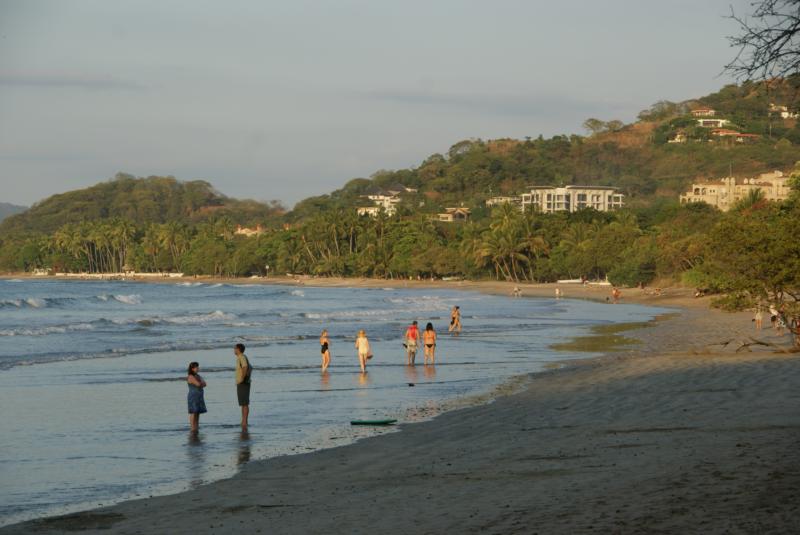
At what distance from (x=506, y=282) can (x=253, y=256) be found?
70.0m

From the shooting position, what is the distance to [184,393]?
864 inches

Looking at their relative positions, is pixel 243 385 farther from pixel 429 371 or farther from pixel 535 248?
pixel 535 248

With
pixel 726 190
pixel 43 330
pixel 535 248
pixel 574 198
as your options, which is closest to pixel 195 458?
pixel 43 330

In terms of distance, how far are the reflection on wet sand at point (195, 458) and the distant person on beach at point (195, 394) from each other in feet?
0.69

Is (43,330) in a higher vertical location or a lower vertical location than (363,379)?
higher

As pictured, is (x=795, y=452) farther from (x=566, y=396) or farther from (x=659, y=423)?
(x=566, y=396)

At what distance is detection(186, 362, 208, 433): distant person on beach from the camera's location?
1586 centimetres

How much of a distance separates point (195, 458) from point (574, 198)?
577 ft

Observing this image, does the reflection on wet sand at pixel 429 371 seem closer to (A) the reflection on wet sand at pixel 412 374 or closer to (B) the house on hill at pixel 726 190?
(A) the reflection on wet sand at pixel 412 374

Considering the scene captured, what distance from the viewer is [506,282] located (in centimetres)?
11556

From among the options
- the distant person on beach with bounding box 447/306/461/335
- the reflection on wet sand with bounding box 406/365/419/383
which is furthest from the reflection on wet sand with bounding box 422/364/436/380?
the distant person on beach with bounding box 447/306/461/335

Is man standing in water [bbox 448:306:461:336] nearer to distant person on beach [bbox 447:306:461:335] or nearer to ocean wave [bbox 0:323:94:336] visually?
distant person on beach [bbox 447:306:461:335]

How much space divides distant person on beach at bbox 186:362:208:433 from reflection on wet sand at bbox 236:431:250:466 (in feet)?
2.52

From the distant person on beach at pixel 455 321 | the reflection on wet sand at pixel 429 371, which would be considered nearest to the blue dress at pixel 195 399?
the reflection on wet sand at pixel 429 371
